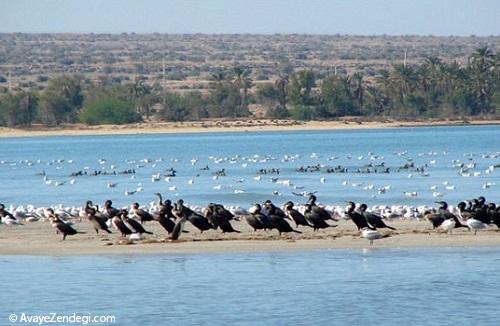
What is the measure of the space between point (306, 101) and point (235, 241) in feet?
199

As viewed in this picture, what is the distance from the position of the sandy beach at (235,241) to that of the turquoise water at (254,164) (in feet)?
22.4

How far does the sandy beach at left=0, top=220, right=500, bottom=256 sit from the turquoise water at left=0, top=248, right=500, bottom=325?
0.44 meters

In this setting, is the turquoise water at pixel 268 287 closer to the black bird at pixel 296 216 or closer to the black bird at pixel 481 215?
the black bird at pixel 481 215

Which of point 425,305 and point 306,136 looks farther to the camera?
point 306,136

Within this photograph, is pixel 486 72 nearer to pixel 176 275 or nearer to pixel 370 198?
pixel 370 198

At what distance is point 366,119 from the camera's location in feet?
270

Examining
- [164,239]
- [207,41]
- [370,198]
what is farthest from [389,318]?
[207,41]

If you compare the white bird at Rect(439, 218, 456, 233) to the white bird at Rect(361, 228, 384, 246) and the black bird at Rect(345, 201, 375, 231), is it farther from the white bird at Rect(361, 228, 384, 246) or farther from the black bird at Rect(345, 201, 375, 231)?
the white bird at Rect(361, 228, 384, 246)

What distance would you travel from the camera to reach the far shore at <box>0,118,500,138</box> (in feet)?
263

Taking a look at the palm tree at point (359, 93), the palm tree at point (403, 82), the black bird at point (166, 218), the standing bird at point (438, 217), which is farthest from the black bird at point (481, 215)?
the palm tree at point (403, 82)

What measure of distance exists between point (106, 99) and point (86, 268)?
208 ft

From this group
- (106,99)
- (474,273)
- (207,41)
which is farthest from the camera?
Result: (207,41)

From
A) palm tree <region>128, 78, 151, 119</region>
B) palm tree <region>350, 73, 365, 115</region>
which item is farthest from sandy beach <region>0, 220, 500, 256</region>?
palm tree <region>128, 78, 151, 119</region>

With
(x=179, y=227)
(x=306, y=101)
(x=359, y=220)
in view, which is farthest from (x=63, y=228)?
(x=306, y=101)
